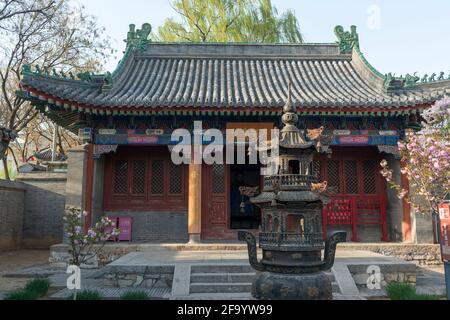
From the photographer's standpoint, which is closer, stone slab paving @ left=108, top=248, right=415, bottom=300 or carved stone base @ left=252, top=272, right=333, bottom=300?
carved stone base @ left=252, top=272, right=333, bottom=300

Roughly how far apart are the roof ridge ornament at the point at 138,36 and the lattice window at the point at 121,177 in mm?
5275

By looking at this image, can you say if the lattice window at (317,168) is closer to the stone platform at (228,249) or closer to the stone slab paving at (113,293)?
the stone platform at (228,249)

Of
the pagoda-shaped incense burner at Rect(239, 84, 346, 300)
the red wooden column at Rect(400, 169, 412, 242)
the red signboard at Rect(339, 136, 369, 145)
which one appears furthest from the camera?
the red signboard at Rect(339, 136, 369, 145)

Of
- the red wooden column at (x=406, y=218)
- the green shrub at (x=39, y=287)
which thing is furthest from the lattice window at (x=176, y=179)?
the red wooden column at (x=406, y=218)

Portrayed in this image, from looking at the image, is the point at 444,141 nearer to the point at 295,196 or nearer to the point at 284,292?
the point at 295,196

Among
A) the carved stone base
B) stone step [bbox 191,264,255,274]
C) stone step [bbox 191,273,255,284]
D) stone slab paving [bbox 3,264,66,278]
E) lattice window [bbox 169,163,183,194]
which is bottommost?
stone slab paving [bbox 3,264,66,278]

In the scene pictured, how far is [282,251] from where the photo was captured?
17.7 feet

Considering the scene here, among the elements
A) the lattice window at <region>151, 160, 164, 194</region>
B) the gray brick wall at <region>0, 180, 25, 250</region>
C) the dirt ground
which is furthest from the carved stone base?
the gray brick wall at <region>0, 180, 25, 250</region>

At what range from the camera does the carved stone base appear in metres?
5.16

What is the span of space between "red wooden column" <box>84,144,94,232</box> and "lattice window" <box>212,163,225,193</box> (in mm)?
3572

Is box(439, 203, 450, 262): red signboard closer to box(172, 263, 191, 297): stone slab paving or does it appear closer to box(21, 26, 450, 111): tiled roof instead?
box(172, 263, 191, 297): stone slab paving

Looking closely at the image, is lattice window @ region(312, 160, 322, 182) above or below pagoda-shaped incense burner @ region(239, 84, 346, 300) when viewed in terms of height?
above

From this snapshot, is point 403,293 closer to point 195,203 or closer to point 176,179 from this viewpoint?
point 195,203

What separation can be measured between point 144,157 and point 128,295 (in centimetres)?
641
